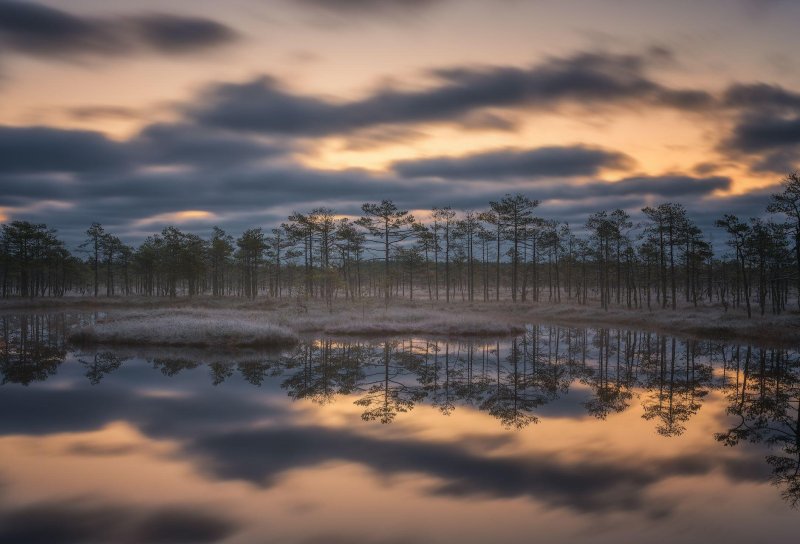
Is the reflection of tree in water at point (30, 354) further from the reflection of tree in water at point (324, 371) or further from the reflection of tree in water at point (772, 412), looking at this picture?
the reflection of tree in water at point (772, 412)

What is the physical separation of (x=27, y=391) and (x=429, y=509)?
15.6 meters

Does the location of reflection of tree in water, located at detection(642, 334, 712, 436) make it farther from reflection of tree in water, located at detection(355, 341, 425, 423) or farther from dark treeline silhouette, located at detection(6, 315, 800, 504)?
reflection of tree in water, located at detection(355, 341, 425, 423)

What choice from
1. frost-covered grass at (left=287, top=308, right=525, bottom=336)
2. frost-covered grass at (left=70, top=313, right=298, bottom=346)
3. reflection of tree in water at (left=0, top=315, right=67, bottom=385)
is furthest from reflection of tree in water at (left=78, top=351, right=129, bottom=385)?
frost-covered grass at (left=287, top=308, right=525, bottom=336)

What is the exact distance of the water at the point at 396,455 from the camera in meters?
6.67

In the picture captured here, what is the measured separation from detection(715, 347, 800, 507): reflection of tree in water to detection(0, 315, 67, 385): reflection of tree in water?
2268 cm

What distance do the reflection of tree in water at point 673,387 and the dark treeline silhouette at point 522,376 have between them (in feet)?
0.13

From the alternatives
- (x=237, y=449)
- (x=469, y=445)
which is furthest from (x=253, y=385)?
(x=469, y=445)

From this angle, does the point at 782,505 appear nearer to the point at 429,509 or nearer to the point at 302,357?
the point at 429,509

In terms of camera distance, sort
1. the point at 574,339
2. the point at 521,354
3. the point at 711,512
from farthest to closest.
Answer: the point at 574,339 < the point at 521,354 < the point at 711,512

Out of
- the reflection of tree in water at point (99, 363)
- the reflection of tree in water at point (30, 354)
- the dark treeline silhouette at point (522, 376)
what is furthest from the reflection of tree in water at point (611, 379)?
the reflection of tree in water at point (30, 354)

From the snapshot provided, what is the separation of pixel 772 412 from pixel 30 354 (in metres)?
32.7

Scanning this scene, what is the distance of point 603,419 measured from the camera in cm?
1238

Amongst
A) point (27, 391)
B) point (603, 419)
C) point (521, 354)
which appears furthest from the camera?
point (521, 354)

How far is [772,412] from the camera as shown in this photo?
13328 millimetres
